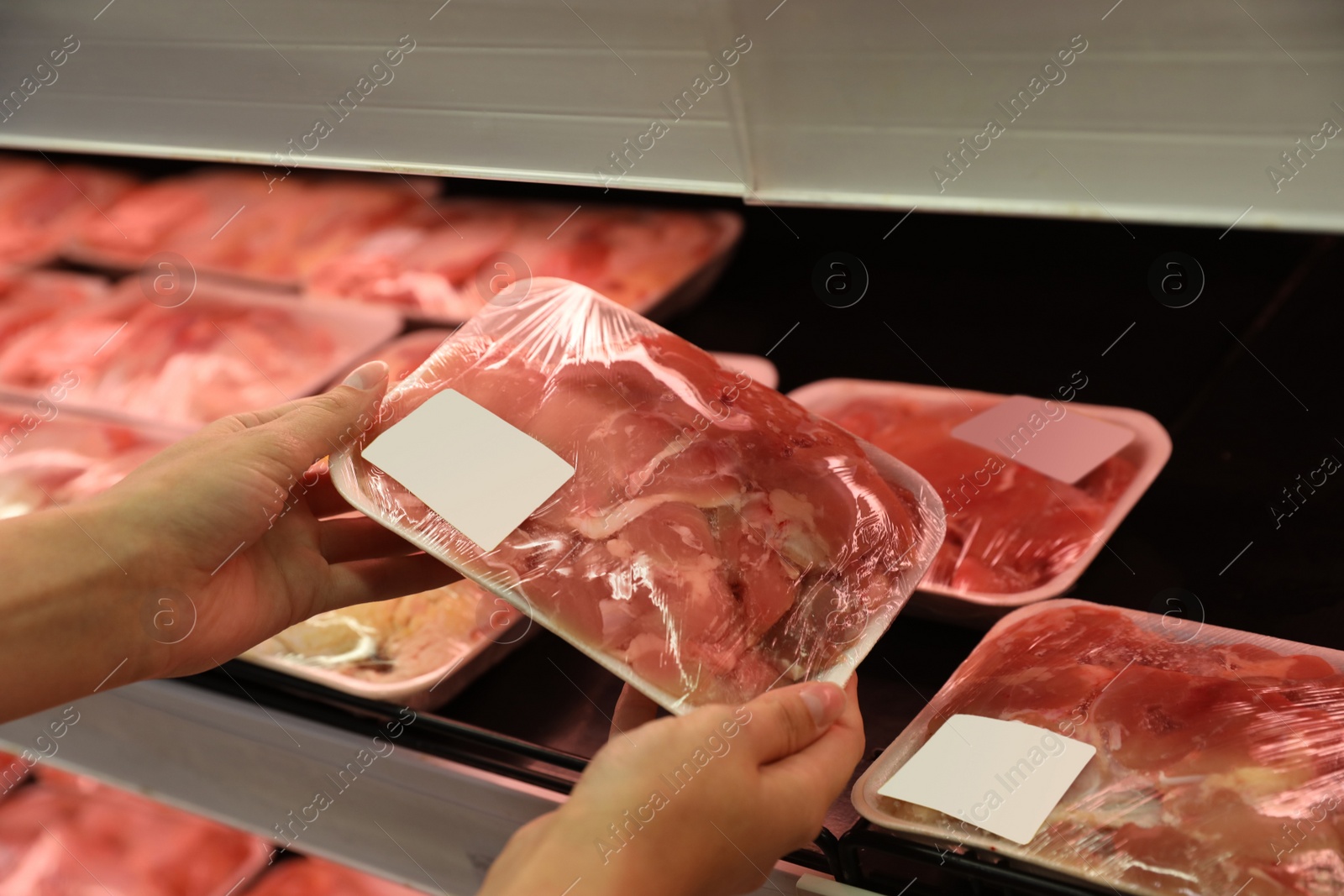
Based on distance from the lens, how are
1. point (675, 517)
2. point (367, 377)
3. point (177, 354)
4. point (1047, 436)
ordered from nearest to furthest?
1. point (675, 517)
2. point (367, 377)
3. point (1047, 436)
4. point (177, 354)

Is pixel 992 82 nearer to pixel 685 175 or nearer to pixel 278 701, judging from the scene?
pixel 685 175

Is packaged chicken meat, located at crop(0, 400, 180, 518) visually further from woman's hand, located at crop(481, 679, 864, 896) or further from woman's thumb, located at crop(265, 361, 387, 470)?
woman's hand, located at crop(481, 679, 864, 896)

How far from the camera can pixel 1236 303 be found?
158 cm

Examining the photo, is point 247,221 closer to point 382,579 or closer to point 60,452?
point 60,452

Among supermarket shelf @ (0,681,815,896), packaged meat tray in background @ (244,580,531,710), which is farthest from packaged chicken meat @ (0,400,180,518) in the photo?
packaged meat tray in background @ (244,580,531,710)

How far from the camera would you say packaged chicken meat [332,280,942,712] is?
40.3 inches

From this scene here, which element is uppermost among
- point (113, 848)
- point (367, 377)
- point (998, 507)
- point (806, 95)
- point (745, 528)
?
point (806, 95)

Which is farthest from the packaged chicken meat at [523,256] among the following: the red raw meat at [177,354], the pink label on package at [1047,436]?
the pink label on package at [1047,436]

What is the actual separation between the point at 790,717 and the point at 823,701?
38mm

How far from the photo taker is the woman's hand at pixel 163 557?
3.81 ft

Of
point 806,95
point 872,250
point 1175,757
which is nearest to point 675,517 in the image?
point 1175,757

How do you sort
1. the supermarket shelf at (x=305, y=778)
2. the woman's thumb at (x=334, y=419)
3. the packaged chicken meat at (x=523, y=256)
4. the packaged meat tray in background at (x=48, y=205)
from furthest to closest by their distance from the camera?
the packaged meat tray in background at (x=48, y=205) → the packaged chicken meat at (x=523, y=256) → the supermarket shelf at (x=305, y=778) → the woman's thumb at (x=334, y=419)

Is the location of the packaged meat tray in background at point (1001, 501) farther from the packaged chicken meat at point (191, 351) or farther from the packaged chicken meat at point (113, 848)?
the packaged chicken meat at point (113, 848)

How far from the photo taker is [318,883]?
78.1 inches
